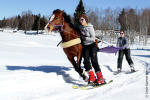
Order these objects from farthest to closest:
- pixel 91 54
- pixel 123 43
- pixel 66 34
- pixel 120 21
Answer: pixel 120 21 → pixel 123 43 → pixel 66 34 → pixel 91 54

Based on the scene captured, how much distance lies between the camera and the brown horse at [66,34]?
566 centimetres

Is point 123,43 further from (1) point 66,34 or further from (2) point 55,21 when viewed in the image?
(2) point 55,21

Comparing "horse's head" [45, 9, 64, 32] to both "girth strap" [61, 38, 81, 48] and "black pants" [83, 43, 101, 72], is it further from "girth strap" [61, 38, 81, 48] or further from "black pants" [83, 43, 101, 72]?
"black pants" [83, 43, 101, 72]

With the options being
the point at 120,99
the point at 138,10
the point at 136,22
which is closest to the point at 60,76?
the point at 120,99

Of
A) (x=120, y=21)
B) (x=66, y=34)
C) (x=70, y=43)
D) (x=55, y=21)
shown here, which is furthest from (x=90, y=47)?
(x=120, y=21)

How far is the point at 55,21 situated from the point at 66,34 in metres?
0.47

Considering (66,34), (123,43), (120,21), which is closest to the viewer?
(66,34)

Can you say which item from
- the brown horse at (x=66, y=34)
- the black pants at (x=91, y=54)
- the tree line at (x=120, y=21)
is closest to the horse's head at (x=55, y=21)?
the brown horse at (x=66, y=34)

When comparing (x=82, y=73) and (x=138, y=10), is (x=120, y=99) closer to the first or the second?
(x=82, y=73)

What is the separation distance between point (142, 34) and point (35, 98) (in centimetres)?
5701

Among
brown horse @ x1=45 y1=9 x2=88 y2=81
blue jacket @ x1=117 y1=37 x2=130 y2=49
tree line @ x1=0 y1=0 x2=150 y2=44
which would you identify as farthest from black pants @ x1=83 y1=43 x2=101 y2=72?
tree line @ x1=0 y1=0 x2=150 y2=44

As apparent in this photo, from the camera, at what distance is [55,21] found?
571 cm

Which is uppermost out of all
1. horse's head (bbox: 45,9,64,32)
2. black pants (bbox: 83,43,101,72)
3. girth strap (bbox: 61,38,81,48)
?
horse's head (bbox: 45,9,64,32)

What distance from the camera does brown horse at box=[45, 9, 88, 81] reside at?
18.6 ft
